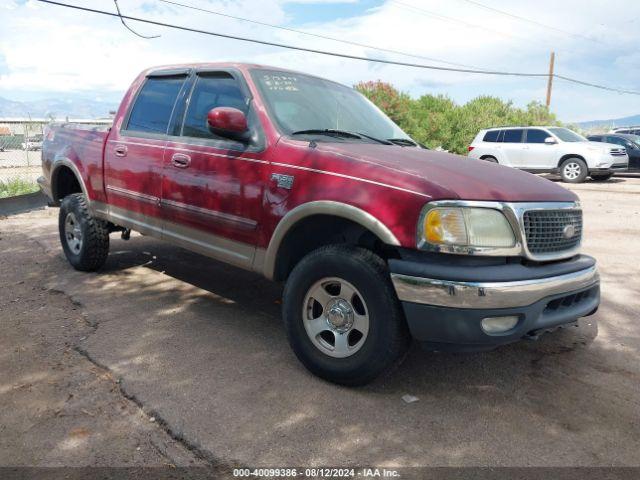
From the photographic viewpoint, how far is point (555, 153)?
1606 centimetres

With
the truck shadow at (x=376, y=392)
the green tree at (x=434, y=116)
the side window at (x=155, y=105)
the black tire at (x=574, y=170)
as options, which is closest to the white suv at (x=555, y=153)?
the black tire at (x=574, y=170)

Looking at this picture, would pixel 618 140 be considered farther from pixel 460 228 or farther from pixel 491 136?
pixel 460 228

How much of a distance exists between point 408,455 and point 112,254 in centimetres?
484

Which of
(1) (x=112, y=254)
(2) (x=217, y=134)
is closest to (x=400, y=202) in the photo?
(2) (x=217, y=134)

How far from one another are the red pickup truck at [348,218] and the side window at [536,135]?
44.0ft

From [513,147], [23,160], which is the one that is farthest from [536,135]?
[23,160]

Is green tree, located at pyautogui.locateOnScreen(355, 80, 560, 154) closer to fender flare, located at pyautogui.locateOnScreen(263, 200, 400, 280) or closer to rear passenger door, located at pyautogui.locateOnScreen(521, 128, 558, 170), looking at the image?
rear passenger door, located at pyautogui.locateOnScreen(521, 128, 558, 170)

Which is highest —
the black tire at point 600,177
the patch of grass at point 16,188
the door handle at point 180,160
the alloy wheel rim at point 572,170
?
the door handle at point 180,160

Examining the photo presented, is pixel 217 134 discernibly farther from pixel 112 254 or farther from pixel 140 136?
pixel 112 254

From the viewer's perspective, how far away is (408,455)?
8.38 feet

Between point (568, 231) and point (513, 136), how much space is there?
14.7 meters

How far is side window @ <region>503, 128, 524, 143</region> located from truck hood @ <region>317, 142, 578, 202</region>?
560 inches

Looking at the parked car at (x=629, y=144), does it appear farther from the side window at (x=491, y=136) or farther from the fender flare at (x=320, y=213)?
the fender flare at (x=320, y=213)

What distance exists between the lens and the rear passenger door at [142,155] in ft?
14.5
